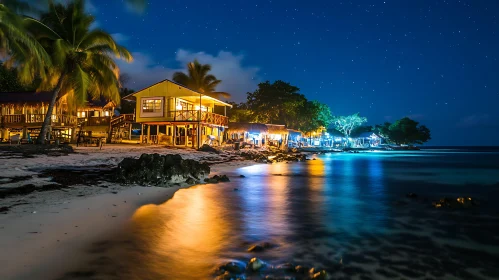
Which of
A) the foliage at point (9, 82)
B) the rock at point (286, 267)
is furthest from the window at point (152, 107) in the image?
the rock at point (286, 267)

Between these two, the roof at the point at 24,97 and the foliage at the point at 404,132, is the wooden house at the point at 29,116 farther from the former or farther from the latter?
the foliage at the point at 404,132

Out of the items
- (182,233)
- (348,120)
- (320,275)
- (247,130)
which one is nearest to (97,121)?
(247,130)

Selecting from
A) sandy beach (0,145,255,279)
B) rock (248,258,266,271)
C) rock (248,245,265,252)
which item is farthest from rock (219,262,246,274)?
sandy beach (0,145,255,279)

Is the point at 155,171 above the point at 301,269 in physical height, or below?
above

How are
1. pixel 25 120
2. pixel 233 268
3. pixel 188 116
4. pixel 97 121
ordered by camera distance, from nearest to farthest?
pixel 233 268 → pixel 25 120 → pixel 188 116 → pixel 97 121

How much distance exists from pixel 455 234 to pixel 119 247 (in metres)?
6.32

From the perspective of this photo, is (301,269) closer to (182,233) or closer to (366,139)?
(182,233)

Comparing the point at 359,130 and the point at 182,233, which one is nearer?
the point at 182,233

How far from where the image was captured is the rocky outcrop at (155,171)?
33.4 ft

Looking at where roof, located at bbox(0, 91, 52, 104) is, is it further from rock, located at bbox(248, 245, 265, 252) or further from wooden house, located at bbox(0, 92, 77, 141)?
rock, located at bbox(248, 245, 265, 252)

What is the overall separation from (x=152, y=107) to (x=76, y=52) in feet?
34.0

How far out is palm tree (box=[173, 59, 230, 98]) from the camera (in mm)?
38719

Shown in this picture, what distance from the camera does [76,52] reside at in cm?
1906

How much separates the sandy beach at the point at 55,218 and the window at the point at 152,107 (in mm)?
18409
